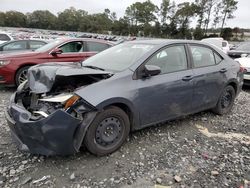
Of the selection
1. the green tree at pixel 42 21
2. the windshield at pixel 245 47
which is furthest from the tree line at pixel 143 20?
the windshield at pixel 245 47

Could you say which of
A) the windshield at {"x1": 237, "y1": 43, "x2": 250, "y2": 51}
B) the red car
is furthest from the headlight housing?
the windshield at {"x1": 237, "y1": 43, "x2": 250, "y2": 51}

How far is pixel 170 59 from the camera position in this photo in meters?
3.95

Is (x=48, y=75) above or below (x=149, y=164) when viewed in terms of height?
above

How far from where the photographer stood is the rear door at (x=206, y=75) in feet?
13.9

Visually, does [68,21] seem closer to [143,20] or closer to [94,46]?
[143,20]

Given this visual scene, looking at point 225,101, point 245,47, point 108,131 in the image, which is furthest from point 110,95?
point 245,47

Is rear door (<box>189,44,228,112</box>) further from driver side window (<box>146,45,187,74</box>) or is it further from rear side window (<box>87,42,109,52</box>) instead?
rear side window (<box>87,42,109,52</box>)

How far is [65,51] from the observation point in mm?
7113

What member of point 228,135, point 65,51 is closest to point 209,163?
point 228,135

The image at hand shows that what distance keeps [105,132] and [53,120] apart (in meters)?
0.76

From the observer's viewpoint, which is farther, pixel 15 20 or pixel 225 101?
pixel 15 20

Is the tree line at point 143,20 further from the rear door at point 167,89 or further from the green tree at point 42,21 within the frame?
the rear door at point 167,89

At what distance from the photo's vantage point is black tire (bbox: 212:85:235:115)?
490 centimetres

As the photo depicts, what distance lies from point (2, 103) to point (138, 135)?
3.36 metres
